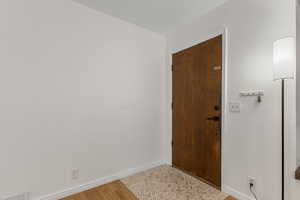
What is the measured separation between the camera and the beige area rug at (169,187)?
71.4 inches

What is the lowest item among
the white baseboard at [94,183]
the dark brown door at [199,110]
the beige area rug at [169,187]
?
the beige area rug at [169,187]

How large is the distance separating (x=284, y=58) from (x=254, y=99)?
1.63 feet

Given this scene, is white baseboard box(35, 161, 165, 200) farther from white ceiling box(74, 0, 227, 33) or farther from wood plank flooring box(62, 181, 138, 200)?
white ceiling box(74, 0, 227, 33)

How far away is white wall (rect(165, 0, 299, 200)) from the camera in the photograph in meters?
1.46

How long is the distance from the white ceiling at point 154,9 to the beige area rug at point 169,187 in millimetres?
2395

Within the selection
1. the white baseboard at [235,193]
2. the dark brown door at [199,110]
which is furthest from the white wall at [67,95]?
the white baseboard at [235,193]

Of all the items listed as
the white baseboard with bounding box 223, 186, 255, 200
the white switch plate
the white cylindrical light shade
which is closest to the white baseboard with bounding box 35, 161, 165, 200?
the white baseboard with bounding box 223, 186, 255, 200

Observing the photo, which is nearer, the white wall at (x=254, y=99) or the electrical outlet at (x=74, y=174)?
the white wall at (x=254, y=99)

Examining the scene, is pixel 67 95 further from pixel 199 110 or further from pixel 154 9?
pixel 199 110

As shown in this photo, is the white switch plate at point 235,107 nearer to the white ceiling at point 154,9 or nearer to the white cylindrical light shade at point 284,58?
the white cylindrical light shade at point 284,58

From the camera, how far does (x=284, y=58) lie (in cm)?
126

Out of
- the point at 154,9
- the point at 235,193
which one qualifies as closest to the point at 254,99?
the point at 235,193

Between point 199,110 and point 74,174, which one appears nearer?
point 74,174

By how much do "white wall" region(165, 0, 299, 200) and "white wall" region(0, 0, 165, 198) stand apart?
1.25 meters
